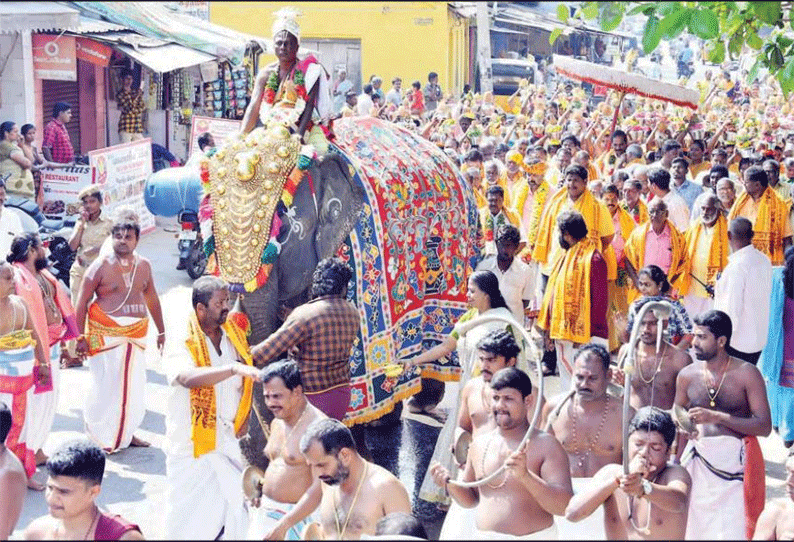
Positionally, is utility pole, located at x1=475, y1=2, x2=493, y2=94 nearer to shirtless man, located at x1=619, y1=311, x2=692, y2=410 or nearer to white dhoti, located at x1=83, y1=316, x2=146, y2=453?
white dhoti, located at x1=83, y1=316, x2=146, y2=453

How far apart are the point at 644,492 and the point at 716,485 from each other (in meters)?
1.32

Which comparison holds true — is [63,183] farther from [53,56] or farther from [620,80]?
[620,80]

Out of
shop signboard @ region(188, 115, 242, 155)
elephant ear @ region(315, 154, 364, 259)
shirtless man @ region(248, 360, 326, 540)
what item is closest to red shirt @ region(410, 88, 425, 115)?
shop signboard @ region(188, 115, 242, 155)

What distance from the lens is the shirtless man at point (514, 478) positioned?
4984mm

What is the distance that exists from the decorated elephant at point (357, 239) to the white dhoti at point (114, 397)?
128 cm

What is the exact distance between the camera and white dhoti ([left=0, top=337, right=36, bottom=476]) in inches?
286

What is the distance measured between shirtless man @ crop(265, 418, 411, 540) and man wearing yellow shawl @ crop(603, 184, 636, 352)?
4.06 m

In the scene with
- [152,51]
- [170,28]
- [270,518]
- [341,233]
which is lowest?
[270,518]

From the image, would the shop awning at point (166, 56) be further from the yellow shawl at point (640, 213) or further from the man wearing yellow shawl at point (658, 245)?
the man wearing yellow shawl at point (658, 245)

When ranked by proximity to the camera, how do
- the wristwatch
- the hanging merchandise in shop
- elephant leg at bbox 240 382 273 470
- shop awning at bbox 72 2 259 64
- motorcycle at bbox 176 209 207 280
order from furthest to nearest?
the hanging merchandise in shop < shop awning at bbox 72 2 259 64 < motorcycle at bbox 176 209 207 280 < elephant leg at bbox 240 382 273 470 < the wristwatch

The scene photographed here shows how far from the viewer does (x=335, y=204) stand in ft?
25.3

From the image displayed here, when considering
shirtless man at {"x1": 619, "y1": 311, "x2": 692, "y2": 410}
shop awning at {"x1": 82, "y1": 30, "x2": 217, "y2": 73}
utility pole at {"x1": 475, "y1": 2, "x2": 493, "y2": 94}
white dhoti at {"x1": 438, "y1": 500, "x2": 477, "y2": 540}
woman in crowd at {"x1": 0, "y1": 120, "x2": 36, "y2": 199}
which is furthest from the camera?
utility pole at {"x1": 475, "y1": 2, "x2": 493, "y2": 94}

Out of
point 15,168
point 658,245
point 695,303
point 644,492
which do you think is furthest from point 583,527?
point 15,168

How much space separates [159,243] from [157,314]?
7.36m
